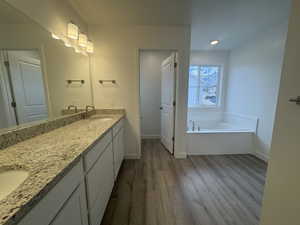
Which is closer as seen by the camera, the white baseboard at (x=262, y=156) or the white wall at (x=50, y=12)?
the white wall at (x=50, y=12)

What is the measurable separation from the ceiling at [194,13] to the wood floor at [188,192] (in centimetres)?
253

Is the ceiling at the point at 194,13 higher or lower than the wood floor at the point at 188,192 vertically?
higher

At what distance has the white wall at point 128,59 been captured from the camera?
7.65 feet

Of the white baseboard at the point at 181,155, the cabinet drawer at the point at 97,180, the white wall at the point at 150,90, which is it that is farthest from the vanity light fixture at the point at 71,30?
the white baseboard at the point at 181,155

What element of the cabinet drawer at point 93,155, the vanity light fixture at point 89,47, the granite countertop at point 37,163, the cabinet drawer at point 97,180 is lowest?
the cabinet drawer at point 97,180

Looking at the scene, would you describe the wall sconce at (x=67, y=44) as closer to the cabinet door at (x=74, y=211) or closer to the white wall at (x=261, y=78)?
the cabinet door at (x=74, y=211)

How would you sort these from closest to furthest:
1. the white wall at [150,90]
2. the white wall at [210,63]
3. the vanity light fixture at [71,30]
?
the vanity light fixture at [71,30], the white wall at [150,90], the white wall at [210,63]

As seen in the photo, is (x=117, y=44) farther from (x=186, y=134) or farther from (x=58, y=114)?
(x=186, y=134)

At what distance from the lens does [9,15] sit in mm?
1016

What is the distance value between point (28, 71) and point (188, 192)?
2251mm

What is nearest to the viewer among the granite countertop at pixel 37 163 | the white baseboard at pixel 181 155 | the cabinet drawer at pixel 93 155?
the granite countertop at pixel 37 163

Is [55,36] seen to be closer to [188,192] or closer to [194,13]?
[194,13]

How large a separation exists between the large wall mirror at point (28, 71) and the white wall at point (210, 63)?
3325mm

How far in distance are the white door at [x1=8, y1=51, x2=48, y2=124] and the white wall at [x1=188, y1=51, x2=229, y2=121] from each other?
3.57 meters
